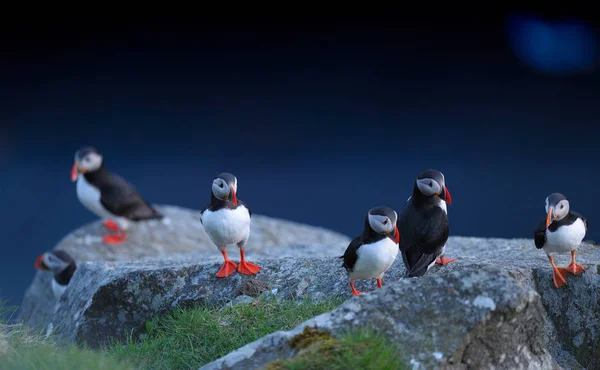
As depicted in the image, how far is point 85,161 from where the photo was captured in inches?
456

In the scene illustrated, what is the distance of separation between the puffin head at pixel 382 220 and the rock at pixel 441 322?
73 centimetres

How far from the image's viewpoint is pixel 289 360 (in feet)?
13.6

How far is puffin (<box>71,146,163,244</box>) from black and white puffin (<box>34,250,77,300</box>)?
170 centimetres

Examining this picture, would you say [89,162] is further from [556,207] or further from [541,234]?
[556,207]

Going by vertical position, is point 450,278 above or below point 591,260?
above

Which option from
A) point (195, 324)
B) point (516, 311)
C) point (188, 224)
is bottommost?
point (188, 224)

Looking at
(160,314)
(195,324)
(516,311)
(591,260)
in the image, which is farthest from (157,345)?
(591,260)

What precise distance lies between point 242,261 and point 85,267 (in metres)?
1.90

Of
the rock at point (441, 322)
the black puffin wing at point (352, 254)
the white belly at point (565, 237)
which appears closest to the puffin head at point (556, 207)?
A: the white belly at point (565, 237)

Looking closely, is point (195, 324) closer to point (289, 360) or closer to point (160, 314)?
point (160, 314)

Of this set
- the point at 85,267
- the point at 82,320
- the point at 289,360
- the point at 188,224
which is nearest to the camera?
the point at 289,360

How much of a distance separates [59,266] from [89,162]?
2.22 meters

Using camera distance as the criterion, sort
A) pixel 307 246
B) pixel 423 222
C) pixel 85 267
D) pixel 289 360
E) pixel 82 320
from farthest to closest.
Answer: pixel 307 246, pixel 85 267, pixel 82 320, pixel 423 222, pixel 289 360

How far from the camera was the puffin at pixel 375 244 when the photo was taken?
5309 millimetres
